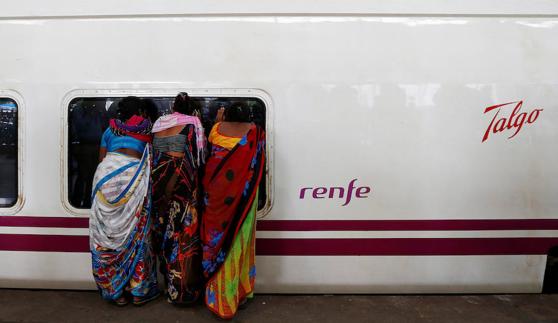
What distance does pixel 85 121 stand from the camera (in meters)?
2.78

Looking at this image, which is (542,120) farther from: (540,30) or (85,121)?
(85,121)

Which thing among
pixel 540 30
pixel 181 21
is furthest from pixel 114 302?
pixel 540 30

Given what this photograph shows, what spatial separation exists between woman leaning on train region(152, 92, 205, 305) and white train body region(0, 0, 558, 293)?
0.32 meters

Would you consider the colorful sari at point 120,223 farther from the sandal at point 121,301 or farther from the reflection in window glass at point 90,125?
the reflection in window glass at point 90,125

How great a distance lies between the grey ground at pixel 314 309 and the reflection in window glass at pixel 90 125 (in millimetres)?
678

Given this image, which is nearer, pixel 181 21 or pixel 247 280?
pixel 247 280

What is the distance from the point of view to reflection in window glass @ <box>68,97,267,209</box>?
2725mm

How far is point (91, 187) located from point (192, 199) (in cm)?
83

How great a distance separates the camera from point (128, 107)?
2.55m

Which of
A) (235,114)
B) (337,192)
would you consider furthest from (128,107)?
(337,192)

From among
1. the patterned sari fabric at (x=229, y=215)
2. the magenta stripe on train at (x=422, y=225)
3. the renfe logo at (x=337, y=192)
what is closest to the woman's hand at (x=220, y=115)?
the patterned sari fabric at (x=229, y=215)

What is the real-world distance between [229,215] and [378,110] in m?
1.25

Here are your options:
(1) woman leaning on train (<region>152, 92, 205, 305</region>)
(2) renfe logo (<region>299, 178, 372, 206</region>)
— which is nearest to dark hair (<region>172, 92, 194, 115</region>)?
(1) woman leaning on train (<region>152, 92, 205, 305</region>)

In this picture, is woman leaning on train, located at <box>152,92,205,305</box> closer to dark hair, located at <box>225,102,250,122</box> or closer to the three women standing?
the three women standing
